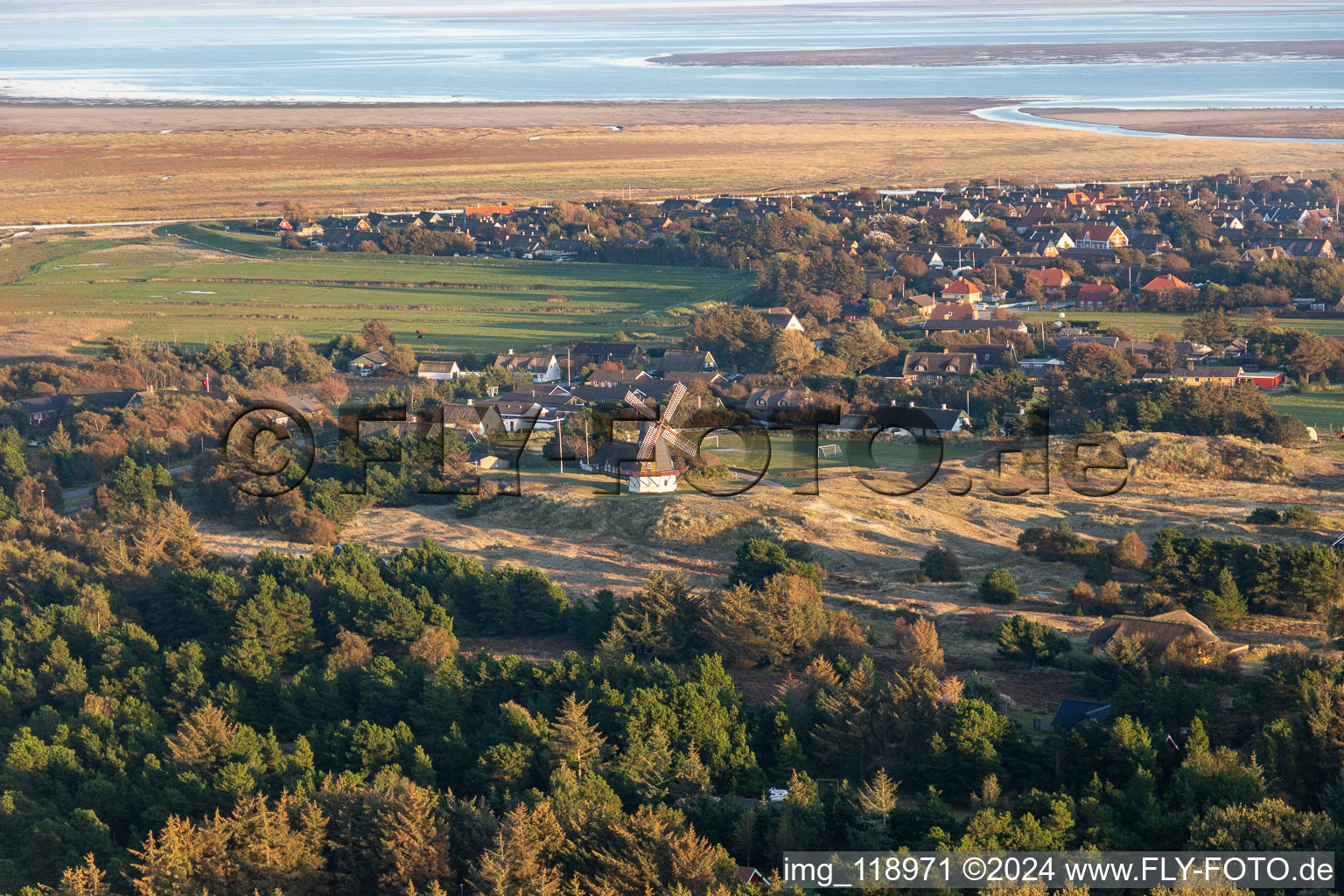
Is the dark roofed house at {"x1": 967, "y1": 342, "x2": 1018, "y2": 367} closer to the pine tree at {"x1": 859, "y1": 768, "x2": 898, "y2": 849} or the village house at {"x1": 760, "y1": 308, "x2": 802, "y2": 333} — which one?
the village house at {"x1": 760, "y1": 308, "x2": 802, "y2": 333}

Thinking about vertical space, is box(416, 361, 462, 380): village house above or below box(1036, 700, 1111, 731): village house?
above

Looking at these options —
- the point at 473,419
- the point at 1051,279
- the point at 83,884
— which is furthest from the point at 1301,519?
the point at 1051,279

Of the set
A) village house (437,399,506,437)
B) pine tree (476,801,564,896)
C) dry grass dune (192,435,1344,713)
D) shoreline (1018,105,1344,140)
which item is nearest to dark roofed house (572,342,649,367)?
village house (437,399,506,437)

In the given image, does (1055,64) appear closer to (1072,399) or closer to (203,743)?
(1072,399)

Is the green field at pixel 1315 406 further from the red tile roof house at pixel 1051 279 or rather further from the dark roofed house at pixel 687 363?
the red tile roof house at pixel 1051 279

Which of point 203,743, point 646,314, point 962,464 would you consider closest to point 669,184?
point 646,314

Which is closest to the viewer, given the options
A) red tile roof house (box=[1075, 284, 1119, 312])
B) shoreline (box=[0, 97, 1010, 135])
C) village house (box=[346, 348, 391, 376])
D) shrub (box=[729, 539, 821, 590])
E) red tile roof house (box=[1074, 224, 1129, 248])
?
shrub (box=[729, 539, 821, 590])
